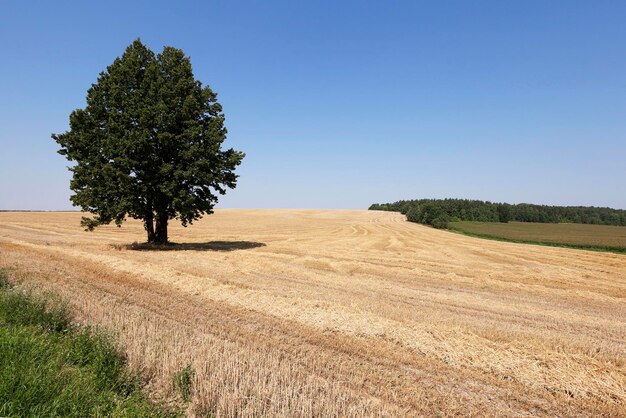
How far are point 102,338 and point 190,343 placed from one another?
1491 mm

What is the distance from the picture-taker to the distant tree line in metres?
101

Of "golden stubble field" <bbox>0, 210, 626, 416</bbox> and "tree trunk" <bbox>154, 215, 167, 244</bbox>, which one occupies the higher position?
"tree trunk" <bbox>154, 215, 167, 244</bbox>

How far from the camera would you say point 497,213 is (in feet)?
424

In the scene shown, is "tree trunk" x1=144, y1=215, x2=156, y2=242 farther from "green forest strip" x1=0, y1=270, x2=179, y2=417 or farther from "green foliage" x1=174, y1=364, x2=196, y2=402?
"green foliage" x1=174, y1=364, x2=196, y2=402

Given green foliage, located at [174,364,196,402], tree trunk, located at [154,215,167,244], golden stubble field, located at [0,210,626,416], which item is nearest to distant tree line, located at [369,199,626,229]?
Result: tree trunk, located at [154,215,167,244]

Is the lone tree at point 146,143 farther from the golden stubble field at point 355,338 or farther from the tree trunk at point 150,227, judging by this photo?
the golden stubble field at point 355,338

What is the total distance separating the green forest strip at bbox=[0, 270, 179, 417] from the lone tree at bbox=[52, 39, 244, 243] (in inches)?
731

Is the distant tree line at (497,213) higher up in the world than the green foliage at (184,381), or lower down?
higher up

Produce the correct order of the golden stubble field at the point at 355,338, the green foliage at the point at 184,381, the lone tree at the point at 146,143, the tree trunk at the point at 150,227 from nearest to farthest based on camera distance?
the green foliage at the point at 184,381 → the golden stubble field at the point at 355,338 → the lone tree at the point at 146,143 → the tree trunk at the point at 150,227

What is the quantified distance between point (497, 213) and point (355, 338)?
459 feet

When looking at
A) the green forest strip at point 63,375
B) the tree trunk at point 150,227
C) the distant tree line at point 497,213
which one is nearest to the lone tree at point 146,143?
the tree trunk at point 150,227

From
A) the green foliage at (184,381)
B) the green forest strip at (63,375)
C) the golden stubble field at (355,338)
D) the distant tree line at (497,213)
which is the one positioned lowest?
the golden stubble field at (355,338)

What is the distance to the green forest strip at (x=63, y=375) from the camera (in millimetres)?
3918

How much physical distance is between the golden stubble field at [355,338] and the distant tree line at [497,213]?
80963 mm
